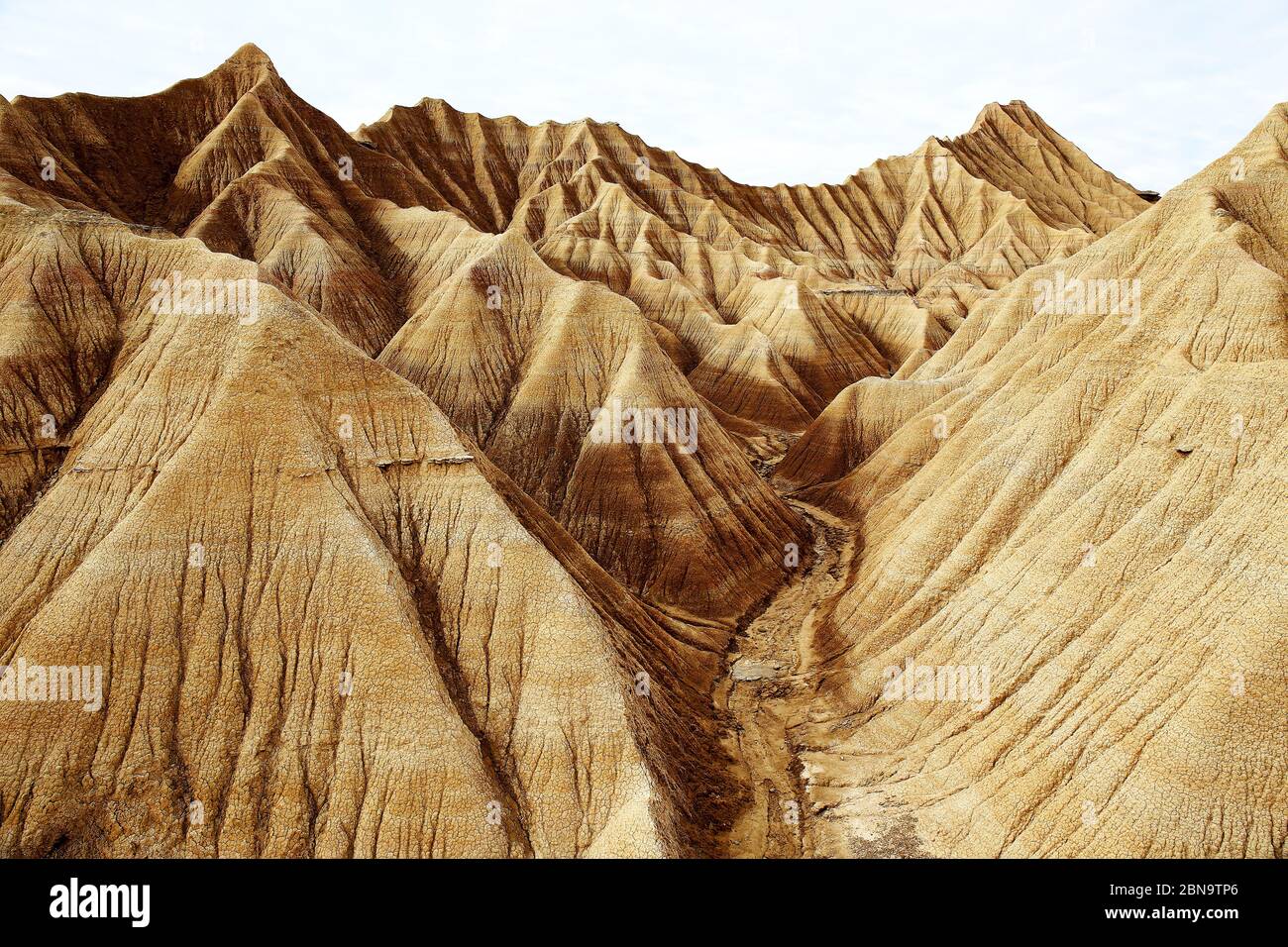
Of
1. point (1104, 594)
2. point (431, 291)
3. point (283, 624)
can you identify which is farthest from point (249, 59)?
point (1104, 594)

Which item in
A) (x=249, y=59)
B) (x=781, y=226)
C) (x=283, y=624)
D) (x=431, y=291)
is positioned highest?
(x=249, y=59)

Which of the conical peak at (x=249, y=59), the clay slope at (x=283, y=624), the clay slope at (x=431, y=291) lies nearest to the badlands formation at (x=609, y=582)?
the clay slope at (x=283, y=624)

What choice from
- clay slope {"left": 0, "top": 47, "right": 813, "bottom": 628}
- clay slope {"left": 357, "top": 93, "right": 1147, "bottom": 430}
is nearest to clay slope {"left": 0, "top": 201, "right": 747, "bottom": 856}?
clay slope {"left": 0, "top": 47, "right": 813, "bottom": 628}

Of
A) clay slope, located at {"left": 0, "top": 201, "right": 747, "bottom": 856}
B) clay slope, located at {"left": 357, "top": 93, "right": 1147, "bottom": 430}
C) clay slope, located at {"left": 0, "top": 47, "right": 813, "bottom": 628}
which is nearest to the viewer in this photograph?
clay slope, located at {"left": 0, "top": 201, "right": 747, "bottom": 856}

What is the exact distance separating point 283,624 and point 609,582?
480 inches

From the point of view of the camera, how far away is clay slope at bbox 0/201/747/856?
2008cm

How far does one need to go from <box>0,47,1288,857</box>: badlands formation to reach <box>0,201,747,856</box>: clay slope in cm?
9

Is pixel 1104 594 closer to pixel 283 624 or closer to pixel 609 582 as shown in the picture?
pixel 609 582

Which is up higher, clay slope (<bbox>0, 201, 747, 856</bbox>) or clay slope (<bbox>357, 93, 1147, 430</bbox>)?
clay slope (<bbox>357, 93, 1147, 430</bbox>)

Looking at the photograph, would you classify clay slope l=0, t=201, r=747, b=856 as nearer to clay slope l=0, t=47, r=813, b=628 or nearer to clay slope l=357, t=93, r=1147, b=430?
clay slope l=0, t=47, r=813, b=628

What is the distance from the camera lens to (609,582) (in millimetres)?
31641
